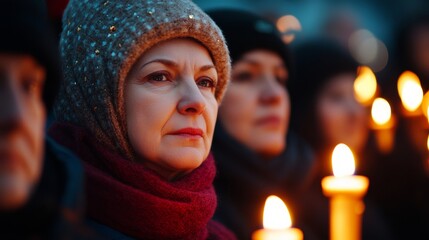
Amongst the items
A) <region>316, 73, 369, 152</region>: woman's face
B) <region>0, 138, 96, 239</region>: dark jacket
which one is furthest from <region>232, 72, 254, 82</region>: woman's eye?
<region>0, 138, 96, 239</region>: dark jacket

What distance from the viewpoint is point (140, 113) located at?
2531mm

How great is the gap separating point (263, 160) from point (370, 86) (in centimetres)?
142

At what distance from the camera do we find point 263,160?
4.05 m

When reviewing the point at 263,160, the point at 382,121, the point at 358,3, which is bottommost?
the point at 263,160

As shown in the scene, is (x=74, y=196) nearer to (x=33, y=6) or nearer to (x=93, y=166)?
(x=33, y=6)

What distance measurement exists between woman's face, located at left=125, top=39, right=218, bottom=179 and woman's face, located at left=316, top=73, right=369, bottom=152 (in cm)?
247

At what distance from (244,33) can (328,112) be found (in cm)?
134

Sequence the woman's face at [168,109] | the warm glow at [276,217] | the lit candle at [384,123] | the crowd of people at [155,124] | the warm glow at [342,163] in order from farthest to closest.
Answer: the lit candle at [384,123] < the woman's face at [168,109] < the warm glow at [342,163] < the warm glow at [276,217] < the crowd of people at [155,124]

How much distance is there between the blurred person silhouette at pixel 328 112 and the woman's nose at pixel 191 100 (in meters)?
2.33

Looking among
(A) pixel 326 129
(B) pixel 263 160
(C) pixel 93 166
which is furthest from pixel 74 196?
(A) pixel 326 129

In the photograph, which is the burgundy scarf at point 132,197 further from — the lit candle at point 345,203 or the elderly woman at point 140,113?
the lit candle at point 345,203

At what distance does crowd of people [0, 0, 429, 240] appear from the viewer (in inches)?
67.0

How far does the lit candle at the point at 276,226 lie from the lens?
6.68ft

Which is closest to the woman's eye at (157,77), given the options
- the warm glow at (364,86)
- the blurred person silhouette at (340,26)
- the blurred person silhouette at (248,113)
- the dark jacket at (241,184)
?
the dark jacket at (241,184)
